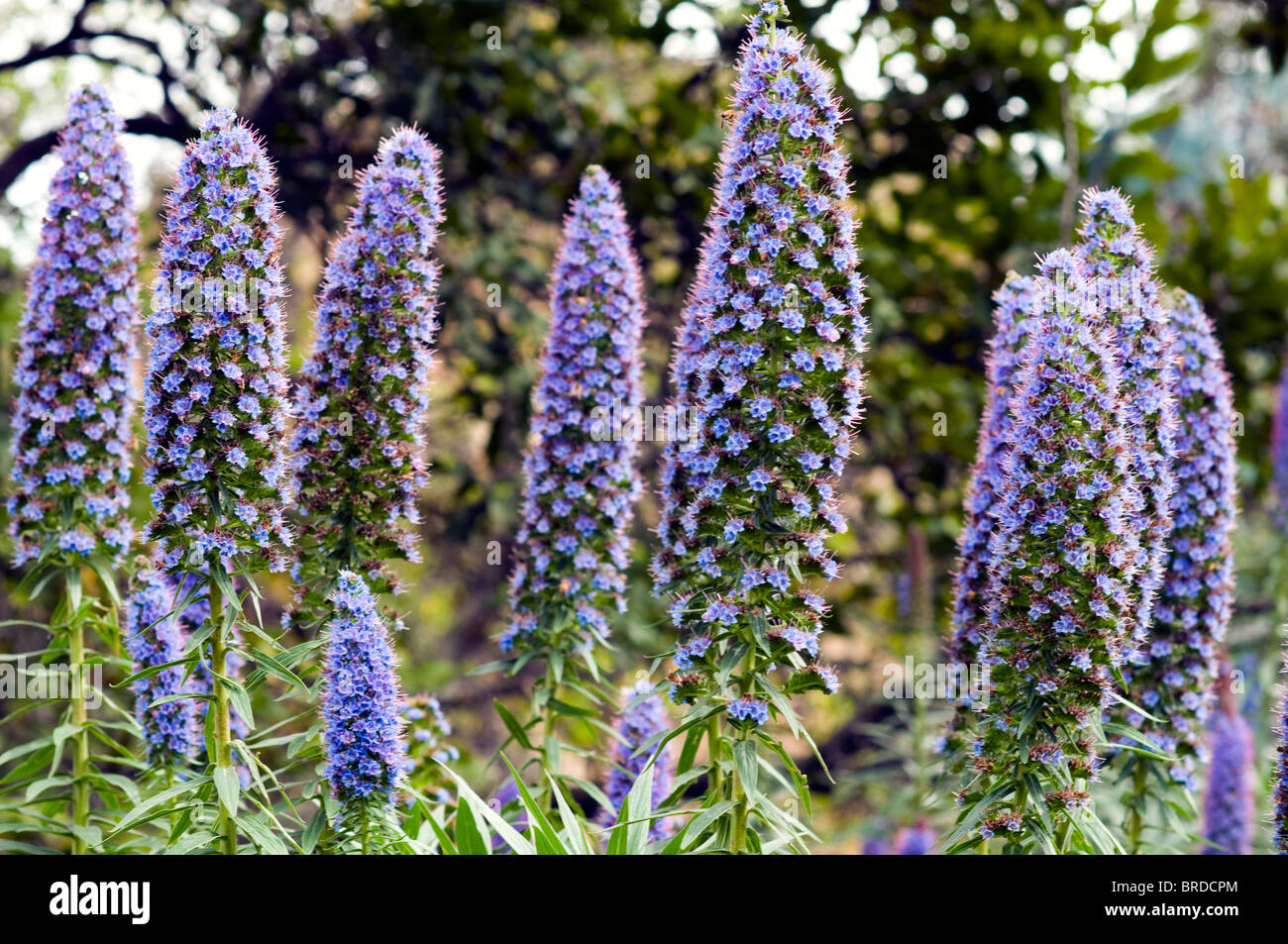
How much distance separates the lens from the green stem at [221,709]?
11.9ft

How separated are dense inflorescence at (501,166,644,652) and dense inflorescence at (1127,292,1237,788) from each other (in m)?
2.13

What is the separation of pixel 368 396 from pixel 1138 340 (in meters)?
2.78

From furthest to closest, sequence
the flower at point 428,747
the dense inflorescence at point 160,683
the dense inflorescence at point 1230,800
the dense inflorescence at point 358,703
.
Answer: the dense inflorescence at point 1230,800 → the flower at point 428,747 → the dense inflorescence at point 160,683 → the dense inflorescence at point 358,703

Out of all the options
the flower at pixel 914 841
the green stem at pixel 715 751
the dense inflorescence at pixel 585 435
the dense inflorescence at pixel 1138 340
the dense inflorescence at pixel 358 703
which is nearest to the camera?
the dense inflorescence at pixel 358 703

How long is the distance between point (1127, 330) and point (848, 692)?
23.1ft

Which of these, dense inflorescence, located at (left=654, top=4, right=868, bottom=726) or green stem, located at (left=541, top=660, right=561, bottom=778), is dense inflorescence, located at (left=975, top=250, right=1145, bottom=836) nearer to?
dense inflorescence, located at (left=654, top=4, right=868, bottom=726)

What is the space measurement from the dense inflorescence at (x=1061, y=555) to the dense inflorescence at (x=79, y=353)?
3236 mm


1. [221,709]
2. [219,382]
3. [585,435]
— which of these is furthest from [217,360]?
[585,435]

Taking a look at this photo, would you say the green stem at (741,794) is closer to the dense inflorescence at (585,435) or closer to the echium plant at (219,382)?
the dense inflorescence at (585,435)

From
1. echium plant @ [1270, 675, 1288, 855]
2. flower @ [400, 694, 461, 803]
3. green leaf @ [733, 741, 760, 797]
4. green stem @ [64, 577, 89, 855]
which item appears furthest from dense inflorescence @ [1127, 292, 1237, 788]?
green stem @ [64, 577, 89, 855]

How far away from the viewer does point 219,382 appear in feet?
12.1

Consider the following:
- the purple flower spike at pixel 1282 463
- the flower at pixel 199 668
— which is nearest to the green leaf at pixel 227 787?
the flower at pixel 199 668

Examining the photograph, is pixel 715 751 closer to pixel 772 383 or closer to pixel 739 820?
pixel 739 820
